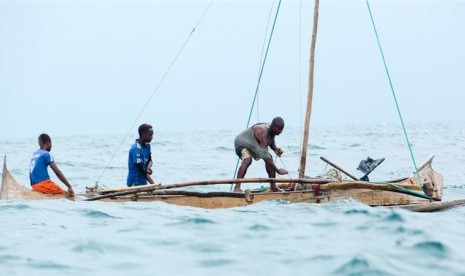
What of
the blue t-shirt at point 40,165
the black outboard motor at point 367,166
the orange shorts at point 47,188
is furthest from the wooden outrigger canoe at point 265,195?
the black outboard motor at point 367,166

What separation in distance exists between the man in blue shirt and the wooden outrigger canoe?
0.92m

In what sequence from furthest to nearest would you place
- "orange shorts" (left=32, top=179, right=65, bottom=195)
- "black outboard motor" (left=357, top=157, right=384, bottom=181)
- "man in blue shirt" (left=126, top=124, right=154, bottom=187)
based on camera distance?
"black outboard motor" (left=357, top=157, right=384, bottom=181) < "man in blue shirt" (left=126, top=124, right=154, bottom=187) < "orange shorts" (left=32, top=179, right=65, bottom=195)

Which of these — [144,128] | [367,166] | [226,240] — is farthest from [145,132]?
[226,240]

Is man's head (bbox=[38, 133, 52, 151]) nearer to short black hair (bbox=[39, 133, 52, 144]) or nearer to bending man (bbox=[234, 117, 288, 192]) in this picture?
short black hair (bbox=[39, 133, 52, 144])

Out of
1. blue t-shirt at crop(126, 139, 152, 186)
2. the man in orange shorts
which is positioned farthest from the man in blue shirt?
the man in orange shorts

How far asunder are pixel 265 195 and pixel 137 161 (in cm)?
238

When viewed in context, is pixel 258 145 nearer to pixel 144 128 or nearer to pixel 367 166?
pixel 144 128

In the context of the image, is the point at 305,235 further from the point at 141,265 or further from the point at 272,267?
the point at 141,265

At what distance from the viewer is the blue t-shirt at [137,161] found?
35.7ft

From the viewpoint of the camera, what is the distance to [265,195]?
32.6ft

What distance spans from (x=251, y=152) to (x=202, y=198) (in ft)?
4.70

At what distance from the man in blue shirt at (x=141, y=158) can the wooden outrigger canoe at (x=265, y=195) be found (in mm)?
917

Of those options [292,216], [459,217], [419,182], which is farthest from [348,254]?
[419,182]

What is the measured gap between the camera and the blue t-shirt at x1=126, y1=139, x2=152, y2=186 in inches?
428
